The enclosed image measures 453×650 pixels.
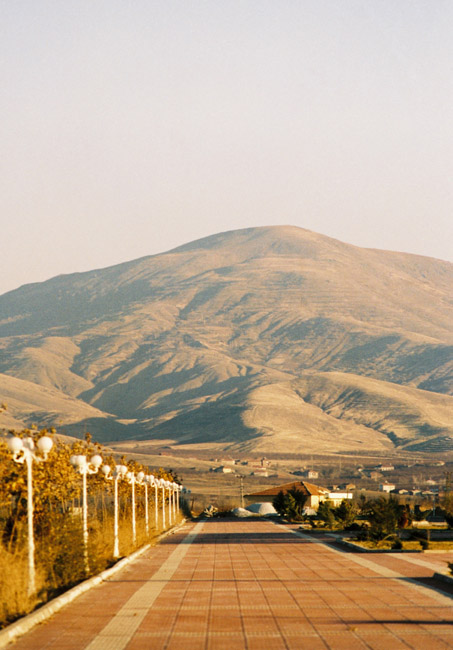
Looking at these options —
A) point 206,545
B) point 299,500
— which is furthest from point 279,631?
point 299,500

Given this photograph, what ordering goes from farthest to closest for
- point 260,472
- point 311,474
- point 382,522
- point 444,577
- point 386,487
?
point 260,472 < point 311,474 < point 386,487 < point 382,522 < point 444,577

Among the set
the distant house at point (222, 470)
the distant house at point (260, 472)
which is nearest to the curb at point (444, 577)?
the distant house at point (260, 472)

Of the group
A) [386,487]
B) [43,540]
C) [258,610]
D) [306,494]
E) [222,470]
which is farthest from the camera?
[222,470]

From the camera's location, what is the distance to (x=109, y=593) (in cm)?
1716

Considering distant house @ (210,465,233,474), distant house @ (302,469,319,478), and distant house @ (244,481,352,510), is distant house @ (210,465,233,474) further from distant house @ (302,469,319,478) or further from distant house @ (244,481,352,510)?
distant house @ (244,481,352,510)

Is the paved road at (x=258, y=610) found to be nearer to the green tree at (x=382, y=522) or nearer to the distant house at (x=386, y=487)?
the green tree at (x=382, y=522)

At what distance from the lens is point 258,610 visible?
48.6ft

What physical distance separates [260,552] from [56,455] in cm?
890

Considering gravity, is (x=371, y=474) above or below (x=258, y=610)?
above

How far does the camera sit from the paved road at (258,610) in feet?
39.1

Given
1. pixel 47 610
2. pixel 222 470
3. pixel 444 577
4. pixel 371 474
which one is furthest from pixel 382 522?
pixel 371 474

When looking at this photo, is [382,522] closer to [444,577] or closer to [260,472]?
[444,577]

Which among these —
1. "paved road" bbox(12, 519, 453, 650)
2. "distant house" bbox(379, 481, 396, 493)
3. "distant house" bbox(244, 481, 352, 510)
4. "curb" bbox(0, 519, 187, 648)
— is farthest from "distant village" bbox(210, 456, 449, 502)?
"curb" bbox(0, 519, 187, 648)

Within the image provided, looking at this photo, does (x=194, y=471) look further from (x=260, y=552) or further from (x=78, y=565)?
(x=78, y=565)
